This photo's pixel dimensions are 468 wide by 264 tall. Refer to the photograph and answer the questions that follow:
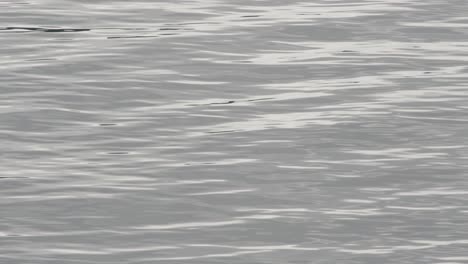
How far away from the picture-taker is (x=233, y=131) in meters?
16.8

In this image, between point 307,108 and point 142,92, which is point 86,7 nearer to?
point 142,92

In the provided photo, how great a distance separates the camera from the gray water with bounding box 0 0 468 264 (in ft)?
44.0

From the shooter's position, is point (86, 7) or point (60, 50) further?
point (86, 7)

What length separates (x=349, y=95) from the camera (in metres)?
18.2

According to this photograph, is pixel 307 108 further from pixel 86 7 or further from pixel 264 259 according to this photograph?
pixel 86 7

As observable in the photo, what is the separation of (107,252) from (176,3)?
11077 millimetres

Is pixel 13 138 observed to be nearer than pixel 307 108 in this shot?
Yes

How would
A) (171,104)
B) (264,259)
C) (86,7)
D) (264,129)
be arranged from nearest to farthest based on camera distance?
(264,259) < (264,129) < (171,104) < (86,7)

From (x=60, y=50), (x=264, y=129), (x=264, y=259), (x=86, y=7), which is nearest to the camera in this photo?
(x=264, y=259)

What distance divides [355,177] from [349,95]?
3.29 meters

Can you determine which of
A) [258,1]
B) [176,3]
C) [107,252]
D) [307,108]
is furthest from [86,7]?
[107,252]

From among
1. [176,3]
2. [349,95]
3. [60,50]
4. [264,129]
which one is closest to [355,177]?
[264,129]

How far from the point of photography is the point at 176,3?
23516 mm

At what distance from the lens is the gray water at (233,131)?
13.4 metres
